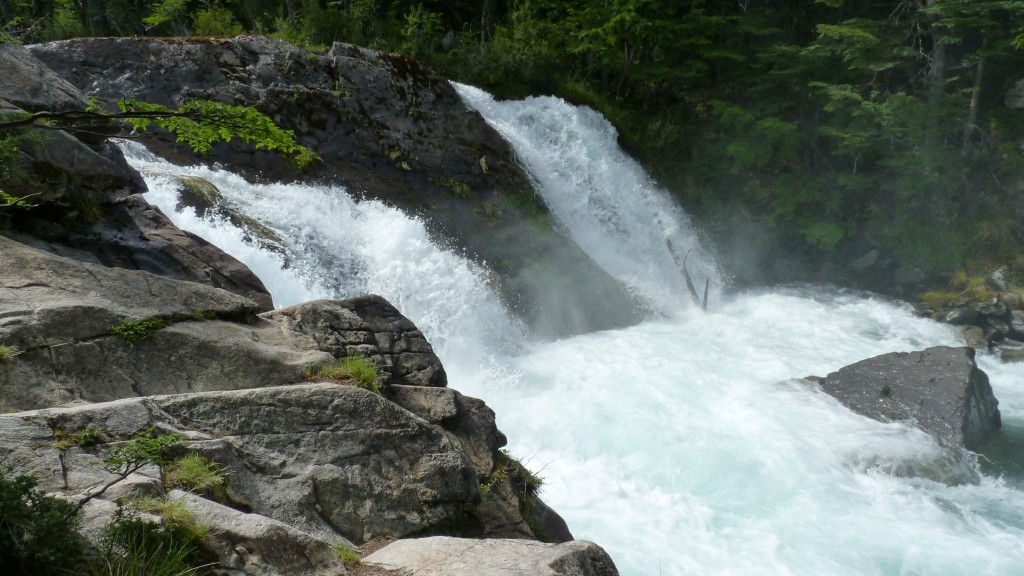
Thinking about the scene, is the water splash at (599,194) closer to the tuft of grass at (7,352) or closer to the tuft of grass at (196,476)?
the tuft of grass at (7,352)

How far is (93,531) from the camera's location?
2.68 m

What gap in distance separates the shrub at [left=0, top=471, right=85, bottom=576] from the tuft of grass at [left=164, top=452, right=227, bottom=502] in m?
0.75

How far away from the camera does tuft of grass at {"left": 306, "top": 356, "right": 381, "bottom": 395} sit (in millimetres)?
4727

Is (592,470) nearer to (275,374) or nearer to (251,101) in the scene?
(275,374)

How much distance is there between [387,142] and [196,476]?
995 centimetres

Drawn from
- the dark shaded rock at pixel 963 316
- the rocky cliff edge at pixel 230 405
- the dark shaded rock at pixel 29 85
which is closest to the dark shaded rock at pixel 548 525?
the rocky cliff edge at pixel 230 405

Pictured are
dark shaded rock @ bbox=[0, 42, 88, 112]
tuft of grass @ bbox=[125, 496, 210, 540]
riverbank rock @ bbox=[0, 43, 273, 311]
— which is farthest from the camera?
dark shaded rock @ bbox=[0, 42, 88, 112]

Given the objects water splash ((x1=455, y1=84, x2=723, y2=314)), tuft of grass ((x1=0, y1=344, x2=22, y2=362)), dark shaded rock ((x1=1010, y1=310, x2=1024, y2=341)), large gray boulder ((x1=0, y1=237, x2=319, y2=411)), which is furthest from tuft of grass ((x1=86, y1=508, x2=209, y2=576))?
dark shaded rock ((x1=1010, y1=310, x2=1024, y2=341))

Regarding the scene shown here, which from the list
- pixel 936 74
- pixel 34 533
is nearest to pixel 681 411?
pixel 34 533

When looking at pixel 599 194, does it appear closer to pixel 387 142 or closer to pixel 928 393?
pixel 387 142

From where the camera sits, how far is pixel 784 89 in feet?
58.1

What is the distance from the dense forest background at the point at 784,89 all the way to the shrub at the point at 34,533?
13.2 m

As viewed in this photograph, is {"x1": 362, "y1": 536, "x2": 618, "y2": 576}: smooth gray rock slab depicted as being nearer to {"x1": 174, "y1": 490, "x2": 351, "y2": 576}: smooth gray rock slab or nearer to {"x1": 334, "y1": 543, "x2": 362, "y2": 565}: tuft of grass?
{"x1": 334, "y1": 543, "x2": 362, "y2": 565}: tuft of grass

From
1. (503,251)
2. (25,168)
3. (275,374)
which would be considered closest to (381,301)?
A: (275,374)
